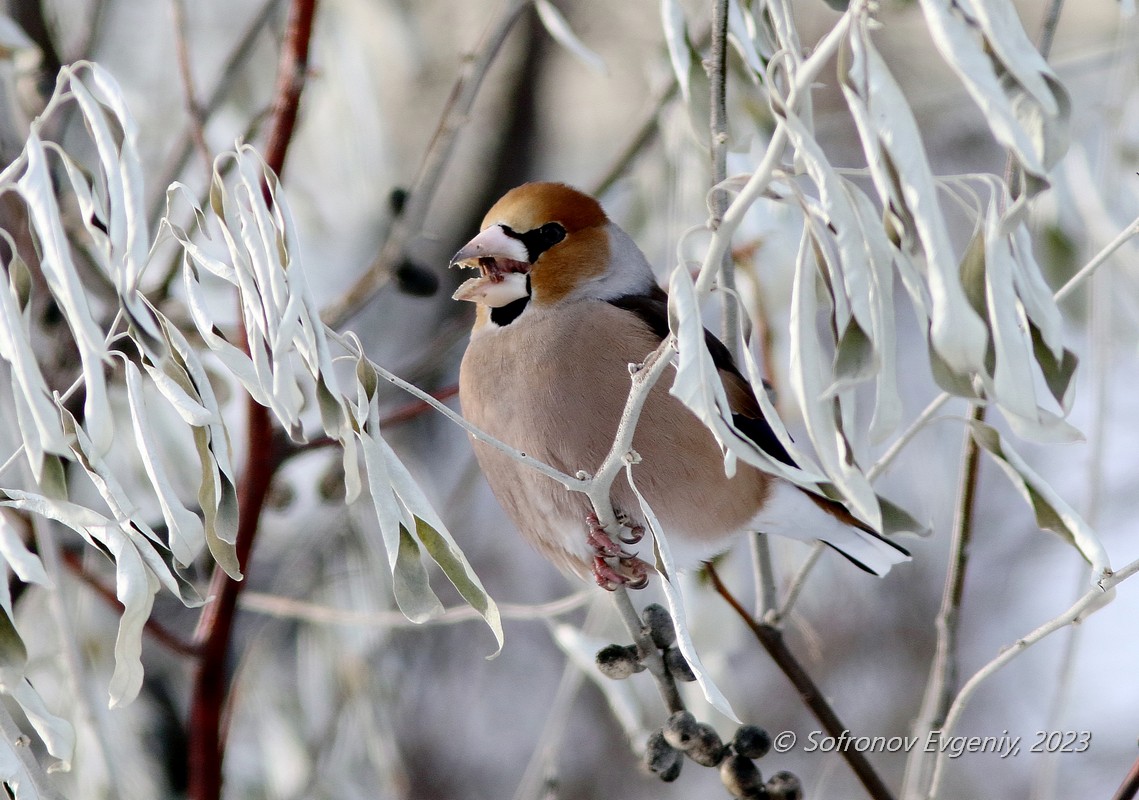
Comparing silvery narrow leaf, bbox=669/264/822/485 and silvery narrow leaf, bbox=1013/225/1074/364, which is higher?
silvery narrow leaf, bbox=1013/225/1074/364

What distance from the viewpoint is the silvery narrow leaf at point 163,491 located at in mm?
1182

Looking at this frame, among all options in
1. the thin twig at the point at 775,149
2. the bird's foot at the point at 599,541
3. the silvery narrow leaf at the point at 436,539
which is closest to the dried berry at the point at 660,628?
the bird's foot at the point at 599,541

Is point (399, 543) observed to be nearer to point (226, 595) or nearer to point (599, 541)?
point (599, 541)

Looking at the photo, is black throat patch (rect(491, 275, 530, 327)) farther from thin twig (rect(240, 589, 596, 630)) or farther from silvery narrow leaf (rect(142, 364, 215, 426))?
silvery narrow leaf (rect(142, 364, 215, 426))

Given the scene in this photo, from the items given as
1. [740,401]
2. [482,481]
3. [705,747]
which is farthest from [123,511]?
[482,481]

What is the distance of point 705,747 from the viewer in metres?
1.83

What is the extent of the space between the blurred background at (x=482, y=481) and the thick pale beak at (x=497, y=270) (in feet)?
1.33

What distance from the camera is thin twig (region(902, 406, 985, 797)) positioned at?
186 centimetres

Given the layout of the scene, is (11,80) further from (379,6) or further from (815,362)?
(815,362)

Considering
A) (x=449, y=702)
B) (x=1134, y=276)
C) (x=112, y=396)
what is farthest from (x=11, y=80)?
(x=449, y=702)

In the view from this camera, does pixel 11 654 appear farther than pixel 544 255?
No

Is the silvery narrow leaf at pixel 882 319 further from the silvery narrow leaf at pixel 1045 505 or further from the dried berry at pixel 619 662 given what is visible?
the dried berry at pixel 619 662

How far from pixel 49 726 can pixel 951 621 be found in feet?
4.42

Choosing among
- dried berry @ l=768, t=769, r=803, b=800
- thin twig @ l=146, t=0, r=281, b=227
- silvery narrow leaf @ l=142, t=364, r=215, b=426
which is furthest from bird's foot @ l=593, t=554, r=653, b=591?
thin twig @ l=146, t=0, r=281, b=227
